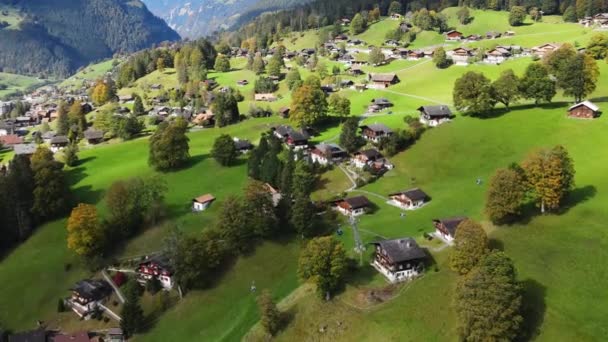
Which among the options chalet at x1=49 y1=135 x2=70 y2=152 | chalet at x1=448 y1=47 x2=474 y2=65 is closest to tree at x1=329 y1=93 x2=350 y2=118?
chalet at x1=448 y1=47 x2=474 y2=65

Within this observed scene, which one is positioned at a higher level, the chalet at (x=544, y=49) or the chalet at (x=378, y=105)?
the chalet at (x=544, y=49)

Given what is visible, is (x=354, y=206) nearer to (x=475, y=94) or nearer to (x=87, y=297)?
(x=87, y=297)

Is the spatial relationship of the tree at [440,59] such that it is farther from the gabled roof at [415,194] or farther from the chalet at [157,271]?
the chalet at [157,271]

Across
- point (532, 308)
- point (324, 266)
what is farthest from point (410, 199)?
point (532, 308)

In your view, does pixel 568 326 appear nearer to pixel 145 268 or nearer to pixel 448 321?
pixel 448 321

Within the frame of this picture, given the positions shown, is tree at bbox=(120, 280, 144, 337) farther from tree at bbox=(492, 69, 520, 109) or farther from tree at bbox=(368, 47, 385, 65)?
tree at bbox=(368, 47, 385, 65)

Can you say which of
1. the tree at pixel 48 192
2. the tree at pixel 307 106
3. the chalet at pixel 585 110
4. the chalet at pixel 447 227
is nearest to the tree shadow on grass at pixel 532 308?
the chalet at pixel 447 227
